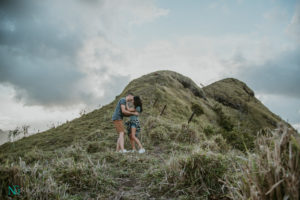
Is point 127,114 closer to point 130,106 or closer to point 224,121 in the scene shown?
point 130,106

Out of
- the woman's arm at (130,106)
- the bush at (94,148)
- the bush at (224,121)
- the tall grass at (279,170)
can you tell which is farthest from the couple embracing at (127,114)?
the bush at (224,121)

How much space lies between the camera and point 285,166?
161 centimetres

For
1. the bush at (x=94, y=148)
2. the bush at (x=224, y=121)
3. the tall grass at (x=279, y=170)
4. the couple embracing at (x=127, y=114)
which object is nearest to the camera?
the tall grass at (x=279, y=170)

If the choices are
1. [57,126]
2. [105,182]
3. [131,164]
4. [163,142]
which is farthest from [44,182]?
→ [57,126]

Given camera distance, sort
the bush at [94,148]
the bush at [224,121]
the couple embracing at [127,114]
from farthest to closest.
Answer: the bush at [224,121] < the bush at [94,148] < the couple embracing at [127,114]

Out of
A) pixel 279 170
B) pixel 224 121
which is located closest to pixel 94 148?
pixel 279 170

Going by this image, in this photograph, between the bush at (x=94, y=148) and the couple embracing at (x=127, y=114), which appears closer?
the couple embracing at (x=127, y=114)

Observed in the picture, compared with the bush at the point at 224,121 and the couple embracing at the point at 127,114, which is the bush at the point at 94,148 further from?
the bush at the point at 224,121

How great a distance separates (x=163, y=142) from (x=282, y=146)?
22.5ft

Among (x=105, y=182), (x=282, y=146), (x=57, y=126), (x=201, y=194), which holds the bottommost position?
(x=201, y=194)

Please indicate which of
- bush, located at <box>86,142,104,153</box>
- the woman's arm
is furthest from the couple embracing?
bush, located at <box>86,142,104,153</box>

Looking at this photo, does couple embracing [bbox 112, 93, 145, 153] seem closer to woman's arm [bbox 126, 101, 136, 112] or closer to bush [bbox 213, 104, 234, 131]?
woman's arm [bbox 126, 101, 136, 112]

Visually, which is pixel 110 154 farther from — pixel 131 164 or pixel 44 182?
pixel 44 182

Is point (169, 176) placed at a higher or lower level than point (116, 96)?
lower
